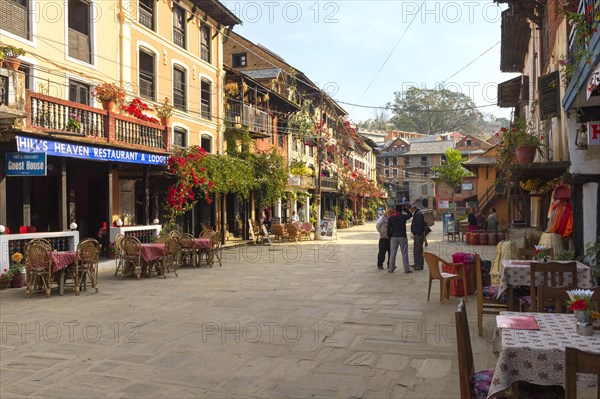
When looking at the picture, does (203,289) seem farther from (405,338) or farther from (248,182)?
(248,182)

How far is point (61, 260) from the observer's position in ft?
31.1

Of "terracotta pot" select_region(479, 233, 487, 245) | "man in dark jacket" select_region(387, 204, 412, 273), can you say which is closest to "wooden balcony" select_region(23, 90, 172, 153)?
"man in dark jacket" select_region(387, 204, 412, 273)

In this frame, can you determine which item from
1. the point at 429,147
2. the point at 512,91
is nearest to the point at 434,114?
the point at 429,147

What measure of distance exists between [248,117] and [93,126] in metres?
11.4

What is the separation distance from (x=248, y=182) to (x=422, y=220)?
9.62 m

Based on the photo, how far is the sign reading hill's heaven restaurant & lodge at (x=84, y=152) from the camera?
10867 millimetres

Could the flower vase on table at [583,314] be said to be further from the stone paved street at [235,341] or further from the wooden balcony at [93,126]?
the wooden balcony at [93,126]

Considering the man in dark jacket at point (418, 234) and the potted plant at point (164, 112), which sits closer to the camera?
the man in dark jacket at point (418, 234)

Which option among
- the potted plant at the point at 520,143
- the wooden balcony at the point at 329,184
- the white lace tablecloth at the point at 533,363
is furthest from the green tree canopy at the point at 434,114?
the white lace tablecloth at the point at 533,363

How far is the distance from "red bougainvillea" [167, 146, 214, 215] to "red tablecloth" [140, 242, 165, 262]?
4.64m

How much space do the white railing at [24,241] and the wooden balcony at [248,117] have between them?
12096 mm

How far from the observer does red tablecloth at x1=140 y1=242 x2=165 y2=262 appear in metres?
11.7

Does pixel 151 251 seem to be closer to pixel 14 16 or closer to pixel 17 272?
pixel 17 272

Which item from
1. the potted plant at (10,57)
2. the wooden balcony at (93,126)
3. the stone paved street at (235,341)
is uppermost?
the potted plant at (10,57)
